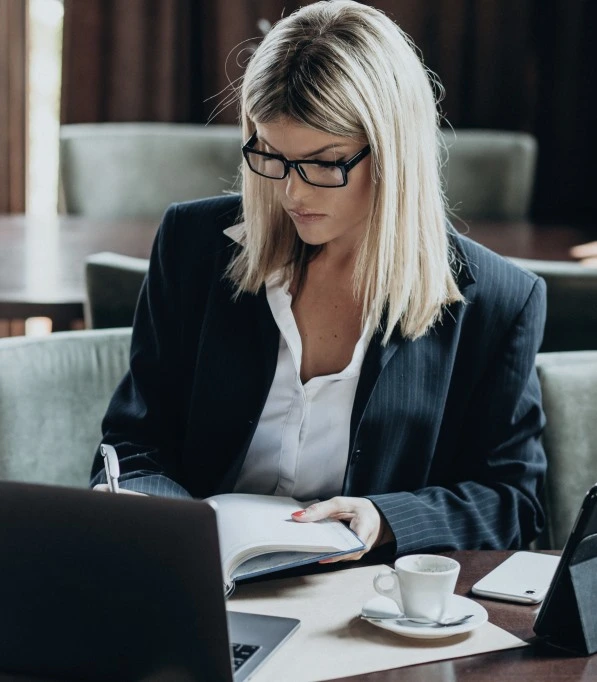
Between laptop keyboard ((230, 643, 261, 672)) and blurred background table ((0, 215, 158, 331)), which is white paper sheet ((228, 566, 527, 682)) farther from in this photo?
blurred background table ((0, 215, 158, 331))

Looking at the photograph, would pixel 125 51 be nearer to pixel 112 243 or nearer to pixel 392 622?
pixel 112 243

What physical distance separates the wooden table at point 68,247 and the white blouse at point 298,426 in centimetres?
80

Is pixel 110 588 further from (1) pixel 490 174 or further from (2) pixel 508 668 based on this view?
(1) pixel 490 174

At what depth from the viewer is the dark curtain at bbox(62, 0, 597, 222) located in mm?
3887

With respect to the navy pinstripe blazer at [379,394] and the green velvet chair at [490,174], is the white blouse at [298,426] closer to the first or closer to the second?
the navy pinstripe blazer at [379,394]

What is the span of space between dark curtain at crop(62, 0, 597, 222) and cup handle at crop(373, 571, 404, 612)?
9.57 ft

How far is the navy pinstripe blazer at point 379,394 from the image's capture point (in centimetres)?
156

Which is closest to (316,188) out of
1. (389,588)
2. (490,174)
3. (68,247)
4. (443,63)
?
(389,588)

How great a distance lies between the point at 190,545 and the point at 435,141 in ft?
2.75

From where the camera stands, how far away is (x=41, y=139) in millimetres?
3924

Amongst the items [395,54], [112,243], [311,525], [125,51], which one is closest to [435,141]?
[395,54]

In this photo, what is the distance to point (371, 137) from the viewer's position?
1448 millimetres

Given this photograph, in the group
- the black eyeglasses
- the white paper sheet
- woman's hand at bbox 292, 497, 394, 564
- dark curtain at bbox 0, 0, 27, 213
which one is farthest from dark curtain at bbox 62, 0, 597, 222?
the white paper sheet

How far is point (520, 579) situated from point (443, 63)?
10.1 feet
